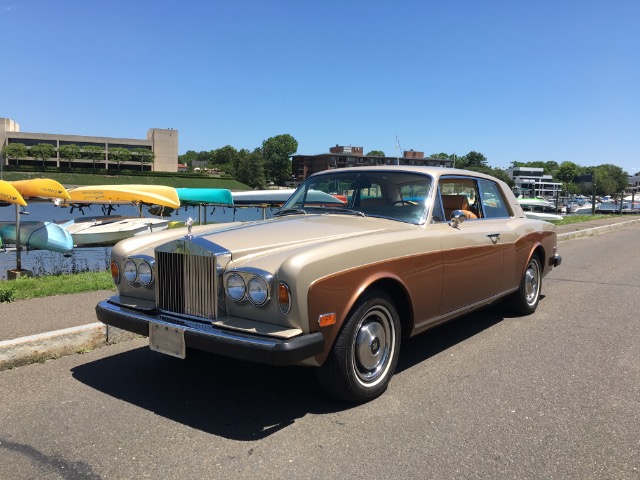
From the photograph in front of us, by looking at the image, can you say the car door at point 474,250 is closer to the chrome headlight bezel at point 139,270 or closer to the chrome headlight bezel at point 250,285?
the chrome headlight bezel at point 250,285

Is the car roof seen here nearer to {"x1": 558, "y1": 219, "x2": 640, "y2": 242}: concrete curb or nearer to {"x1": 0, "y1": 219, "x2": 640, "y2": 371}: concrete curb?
{"x1": 0, "y1": 219, "x2": 640, "y2": 371}: concrete curb

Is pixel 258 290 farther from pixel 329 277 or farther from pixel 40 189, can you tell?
pixel 40 189

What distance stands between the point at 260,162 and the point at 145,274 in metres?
121

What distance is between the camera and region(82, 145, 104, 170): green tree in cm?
11856

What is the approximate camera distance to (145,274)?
3.72 metres

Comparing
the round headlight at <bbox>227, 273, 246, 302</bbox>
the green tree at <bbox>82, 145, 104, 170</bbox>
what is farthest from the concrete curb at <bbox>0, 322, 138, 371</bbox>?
the green tree at <bbox>82, 145, 104, 170</bbox>

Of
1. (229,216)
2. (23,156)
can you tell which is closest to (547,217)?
(229,216)

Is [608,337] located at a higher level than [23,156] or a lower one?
lower

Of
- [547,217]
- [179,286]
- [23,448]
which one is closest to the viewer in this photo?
[23,448]

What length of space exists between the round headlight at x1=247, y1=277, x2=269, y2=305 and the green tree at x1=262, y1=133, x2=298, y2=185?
145 m

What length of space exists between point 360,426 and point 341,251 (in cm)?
111

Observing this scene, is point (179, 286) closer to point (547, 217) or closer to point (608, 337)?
point (608, 337)

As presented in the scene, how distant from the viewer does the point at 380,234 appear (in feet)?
12.5

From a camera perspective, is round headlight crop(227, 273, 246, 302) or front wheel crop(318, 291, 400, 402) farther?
front wheel crop(318, 291, 400, 402)
